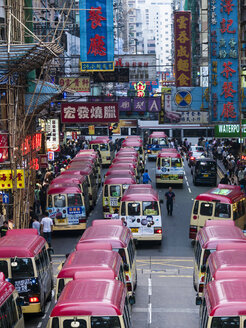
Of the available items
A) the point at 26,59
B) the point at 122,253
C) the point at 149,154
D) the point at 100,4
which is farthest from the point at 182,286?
the point at 149,154

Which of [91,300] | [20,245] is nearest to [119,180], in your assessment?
[20,245]

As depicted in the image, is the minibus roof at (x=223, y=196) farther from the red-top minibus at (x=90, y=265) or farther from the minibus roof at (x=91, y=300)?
the minibus roof at (x=91, y=300)

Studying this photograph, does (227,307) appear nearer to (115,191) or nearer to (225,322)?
(225,322)

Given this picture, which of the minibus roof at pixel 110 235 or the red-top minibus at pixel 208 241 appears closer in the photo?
the red-top minibus at pixel 208 241

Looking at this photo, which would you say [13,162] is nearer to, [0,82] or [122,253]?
[0,82]

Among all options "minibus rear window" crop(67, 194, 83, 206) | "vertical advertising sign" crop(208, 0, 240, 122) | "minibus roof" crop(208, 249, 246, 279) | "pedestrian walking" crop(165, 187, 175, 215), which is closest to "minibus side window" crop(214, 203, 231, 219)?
"minibus rear window" crop(67, 194, 83, 206)

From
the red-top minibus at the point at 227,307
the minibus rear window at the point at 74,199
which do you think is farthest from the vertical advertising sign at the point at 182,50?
the red-top minibus at the point at 227,307
